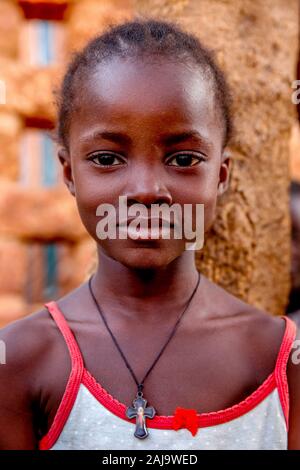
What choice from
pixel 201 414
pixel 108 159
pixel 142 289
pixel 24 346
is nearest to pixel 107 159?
pixel 108 159

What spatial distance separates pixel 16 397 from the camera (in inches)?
47.8

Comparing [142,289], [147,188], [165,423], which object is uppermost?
[147,188]

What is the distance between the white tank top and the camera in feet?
3.89

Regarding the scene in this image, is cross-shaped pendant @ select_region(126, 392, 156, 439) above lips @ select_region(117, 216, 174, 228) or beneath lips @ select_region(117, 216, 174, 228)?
beneath

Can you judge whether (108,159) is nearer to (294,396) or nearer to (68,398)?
(68,398)

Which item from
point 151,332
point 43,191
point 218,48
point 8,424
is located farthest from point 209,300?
point 43,191

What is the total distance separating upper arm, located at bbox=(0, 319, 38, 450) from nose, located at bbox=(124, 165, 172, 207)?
0.33 metres

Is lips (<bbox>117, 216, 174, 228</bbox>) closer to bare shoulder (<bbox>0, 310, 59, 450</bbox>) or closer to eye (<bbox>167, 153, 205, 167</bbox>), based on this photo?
eye (<bbox>167, 153, 205, 167</bbox>)

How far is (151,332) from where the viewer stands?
127 centimetres

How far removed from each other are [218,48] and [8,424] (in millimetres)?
1046

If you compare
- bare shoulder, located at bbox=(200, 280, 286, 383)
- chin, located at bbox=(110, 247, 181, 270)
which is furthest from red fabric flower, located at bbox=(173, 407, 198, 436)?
chin, located at bbox=(110, 247, 181, 270)

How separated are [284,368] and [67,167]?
0.54 m

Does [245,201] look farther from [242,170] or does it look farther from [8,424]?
[8,424]

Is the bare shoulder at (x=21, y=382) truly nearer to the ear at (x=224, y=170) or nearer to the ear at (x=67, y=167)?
the ear at (x=67, y=167)
